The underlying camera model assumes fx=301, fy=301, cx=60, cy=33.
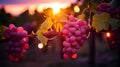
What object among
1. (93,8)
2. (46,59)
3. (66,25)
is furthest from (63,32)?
(46,59)

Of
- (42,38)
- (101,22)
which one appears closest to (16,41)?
(42,38)

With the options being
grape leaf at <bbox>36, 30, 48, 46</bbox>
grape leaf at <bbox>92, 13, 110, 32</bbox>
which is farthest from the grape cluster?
grape leaf at <bbox>36, 30, 48, 46</bbox>

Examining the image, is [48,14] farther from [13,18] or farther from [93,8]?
[13,18]

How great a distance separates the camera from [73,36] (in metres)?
0.92

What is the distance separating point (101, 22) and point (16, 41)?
0.90ft

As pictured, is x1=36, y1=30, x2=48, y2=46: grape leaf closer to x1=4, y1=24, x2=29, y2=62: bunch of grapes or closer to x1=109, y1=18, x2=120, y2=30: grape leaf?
x1=4, y1=24, x2=29, y2=62: bunch of grapes

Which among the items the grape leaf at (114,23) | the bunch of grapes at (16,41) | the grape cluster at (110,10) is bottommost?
the bunch of grapes at (16,41)

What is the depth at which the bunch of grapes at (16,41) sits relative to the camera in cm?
93

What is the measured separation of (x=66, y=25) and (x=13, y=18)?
2992 millimetres

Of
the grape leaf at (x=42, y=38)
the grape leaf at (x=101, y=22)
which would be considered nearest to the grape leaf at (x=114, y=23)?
the grape leaf at (x=101, y=22)

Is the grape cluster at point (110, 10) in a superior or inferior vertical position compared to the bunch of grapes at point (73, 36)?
superior

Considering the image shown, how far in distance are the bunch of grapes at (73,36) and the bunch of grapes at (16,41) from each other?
127 mm

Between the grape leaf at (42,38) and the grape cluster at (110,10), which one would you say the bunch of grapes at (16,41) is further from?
the grape cluster at (110,10)

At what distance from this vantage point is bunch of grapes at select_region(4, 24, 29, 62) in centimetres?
93
